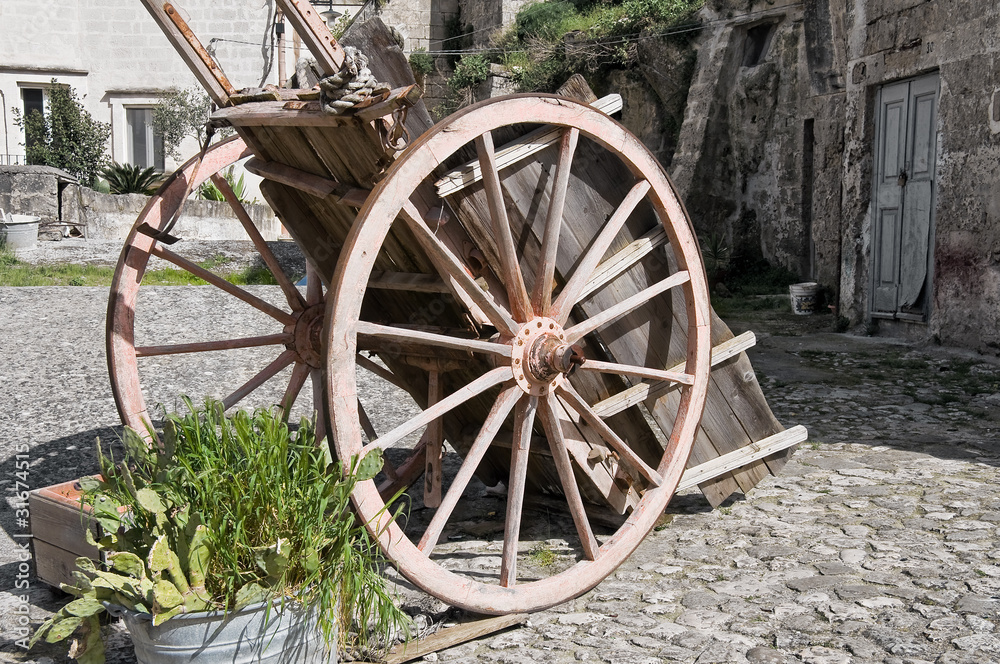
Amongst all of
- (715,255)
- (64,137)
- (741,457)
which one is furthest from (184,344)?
(64,137)

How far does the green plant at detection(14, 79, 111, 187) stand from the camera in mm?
21141

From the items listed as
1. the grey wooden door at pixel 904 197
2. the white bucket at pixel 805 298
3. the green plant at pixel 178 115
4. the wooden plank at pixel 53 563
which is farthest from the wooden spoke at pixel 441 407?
the green plant at pixel 178 115

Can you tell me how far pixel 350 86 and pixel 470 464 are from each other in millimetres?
1126

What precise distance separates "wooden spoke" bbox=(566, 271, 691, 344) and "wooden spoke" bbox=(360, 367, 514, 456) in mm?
278

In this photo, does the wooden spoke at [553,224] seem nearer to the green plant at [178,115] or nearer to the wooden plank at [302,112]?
the wooden plank at [302,112]

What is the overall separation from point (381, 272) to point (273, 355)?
372cm

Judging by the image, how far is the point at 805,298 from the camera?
10.8 m

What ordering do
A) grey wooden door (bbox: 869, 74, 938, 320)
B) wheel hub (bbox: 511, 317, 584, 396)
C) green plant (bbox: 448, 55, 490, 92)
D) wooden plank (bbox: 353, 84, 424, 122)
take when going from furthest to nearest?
1. green plant (bbox: 448, 55, 490, 92)
2. grey wooden door (bbox: 869, 74, 938, 320)
3. wheel hub (bbox: 511, 317, 584, 396)
4. wooden plank (bbox: 353, 84, 424, 122)

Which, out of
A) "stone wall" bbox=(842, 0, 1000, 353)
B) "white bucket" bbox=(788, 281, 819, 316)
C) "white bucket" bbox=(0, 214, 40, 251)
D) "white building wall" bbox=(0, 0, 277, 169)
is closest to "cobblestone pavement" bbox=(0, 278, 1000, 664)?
"stone wall" bbox=(842, 0, 1000, 353)

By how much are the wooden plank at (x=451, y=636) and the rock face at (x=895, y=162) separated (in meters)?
5.92

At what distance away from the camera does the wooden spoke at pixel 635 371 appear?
3119 mm

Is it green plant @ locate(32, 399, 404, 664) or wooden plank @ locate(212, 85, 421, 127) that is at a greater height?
wooden plank @ locate(212, 85, 421, 127)

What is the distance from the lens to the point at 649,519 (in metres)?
3.28

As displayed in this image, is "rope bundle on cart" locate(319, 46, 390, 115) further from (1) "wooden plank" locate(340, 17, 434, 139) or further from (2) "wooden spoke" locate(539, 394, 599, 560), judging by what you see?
(2) "wooden spoke" locate(539, 394, 599, 560)
